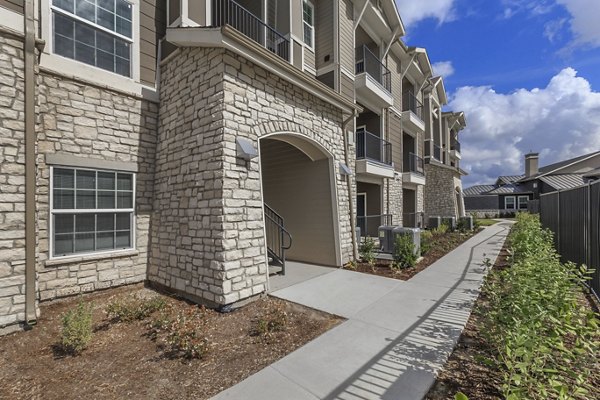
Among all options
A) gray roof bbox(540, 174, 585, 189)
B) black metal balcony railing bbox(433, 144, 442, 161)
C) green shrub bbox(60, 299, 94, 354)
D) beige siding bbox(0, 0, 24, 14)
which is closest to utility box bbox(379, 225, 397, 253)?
green shrub bbox(60, 299, 94, 354)

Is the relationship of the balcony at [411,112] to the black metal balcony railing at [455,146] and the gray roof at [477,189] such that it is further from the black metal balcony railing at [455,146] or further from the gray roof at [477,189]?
the gray roof at [477,189]

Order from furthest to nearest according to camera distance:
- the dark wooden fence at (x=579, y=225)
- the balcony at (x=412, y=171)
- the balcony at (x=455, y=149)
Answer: the balcony at (x=455, y=149)
the balcony at (x=412, y=171)
the dark wooden fence at (x=579, y=225)

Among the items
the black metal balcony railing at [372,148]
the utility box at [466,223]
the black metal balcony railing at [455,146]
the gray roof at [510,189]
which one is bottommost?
the utility box at [466,223]

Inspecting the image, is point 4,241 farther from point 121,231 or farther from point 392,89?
point 392,89

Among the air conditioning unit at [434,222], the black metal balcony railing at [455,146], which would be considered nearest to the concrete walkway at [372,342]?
the air conditioning unit at [434,222]

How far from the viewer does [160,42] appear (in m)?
6.67

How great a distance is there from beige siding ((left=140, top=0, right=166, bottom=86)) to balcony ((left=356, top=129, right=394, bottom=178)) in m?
7.74

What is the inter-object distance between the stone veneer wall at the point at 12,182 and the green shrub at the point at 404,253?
7.94m

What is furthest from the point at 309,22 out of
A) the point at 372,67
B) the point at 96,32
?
the point at 96,32

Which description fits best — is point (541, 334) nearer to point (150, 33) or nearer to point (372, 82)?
point (150, 33)

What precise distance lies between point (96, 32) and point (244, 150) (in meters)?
4.11

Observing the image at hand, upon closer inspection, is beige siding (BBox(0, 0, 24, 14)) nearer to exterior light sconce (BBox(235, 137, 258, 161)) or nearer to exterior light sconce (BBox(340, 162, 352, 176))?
exterior light sconce (BBox(235, 137, 258, 161))

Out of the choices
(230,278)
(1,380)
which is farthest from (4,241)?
(230,278)

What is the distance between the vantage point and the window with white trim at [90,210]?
5.29 metres
